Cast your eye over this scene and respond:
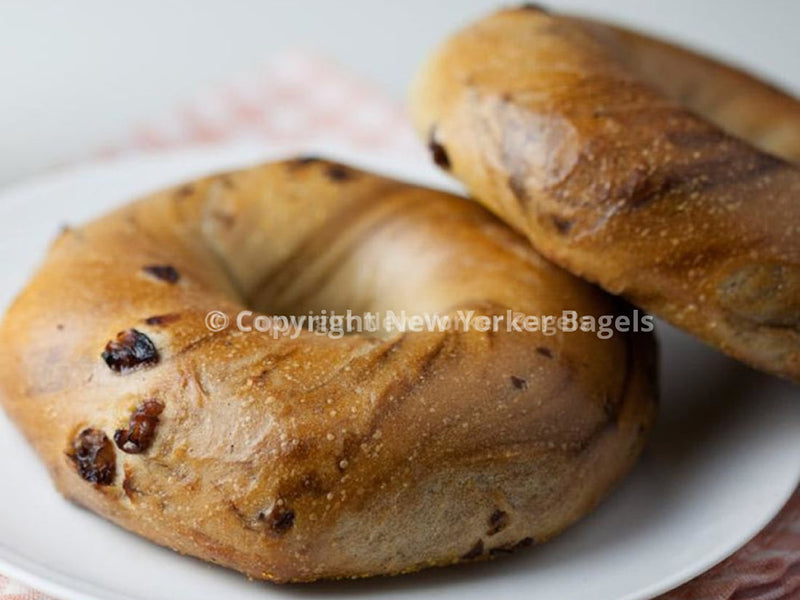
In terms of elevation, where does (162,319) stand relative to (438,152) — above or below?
below

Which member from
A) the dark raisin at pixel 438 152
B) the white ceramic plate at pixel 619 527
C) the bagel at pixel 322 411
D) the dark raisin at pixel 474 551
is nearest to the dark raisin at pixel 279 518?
the bagel at pixel 322 411

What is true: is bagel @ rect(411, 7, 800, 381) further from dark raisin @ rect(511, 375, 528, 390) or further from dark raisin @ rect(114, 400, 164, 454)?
dark raisin @ rect(114, 400, 164, 454)

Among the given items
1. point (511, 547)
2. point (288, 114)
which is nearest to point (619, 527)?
point (511, 547)

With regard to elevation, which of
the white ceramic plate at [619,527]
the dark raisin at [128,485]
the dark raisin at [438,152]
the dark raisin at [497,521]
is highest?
the dark raisin at [438,152]

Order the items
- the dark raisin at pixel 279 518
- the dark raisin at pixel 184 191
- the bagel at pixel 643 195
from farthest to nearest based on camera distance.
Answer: the dark raisin at pixel 184 191, the bagel at pixel 643 195, the dark raisin at pixel 279 518

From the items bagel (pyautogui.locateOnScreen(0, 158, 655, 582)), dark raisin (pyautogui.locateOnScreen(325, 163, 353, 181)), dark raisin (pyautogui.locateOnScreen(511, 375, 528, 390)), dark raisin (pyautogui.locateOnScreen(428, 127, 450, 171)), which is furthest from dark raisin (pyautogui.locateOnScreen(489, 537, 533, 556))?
dark raisin (pyautogui.locateOnScreen(325, 163, 353, 181))

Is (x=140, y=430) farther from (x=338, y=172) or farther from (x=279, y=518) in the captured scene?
(x=338, y=172)

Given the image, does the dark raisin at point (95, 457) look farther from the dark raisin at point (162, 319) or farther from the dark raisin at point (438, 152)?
the dark raisin at point (438, 152)
